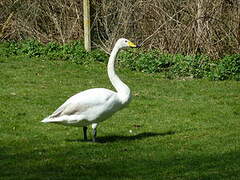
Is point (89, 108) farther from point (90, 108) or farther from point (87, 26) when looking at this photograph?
point (87, 26)

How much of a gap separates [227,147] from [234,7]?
802 cm

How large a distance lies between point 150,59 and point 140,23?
178 cm

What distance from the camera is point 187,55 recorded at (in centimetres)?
1598

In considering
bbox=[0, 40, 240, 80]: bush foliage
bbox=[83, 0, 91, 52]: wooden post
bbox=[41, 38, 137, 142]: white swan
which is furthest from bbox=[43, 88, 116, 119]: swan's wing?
bbox=[83, 0, 91, 52]: wooden post

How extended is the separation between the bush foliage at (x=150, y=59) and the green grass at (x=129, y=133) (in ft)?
1.50

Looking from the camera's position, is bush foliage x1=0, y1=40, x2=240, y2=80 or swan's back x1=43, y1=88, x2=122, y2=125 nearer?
swan's back x1=43, y1=88, x2=122, y2=125

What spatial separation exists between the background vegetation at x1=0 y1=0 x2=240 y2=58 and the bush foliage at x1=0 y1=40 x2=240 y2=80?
1.45ft

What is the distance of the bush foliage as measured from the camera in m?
15.2

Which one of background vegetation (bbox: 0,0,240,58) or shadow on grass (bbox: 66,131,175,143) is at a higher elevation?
background vegetation (bbox: 0,0,240,58)

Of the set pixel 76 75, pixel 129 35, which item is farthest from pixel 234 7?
pixel 76 75

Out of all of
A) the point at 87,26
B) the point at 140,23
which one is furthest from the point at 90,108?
the point at 87,26

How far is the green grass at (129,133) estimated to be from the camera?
7855mm

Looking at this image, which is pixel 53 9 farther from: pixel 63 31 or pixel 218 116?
pixel 218 116

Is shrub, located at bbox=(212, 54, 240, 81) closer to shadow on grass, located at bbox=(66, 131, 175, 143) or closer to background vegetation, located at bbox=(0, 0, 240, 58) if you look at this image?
background vegetation, located at bbox=(0, 0, 240, 58)
